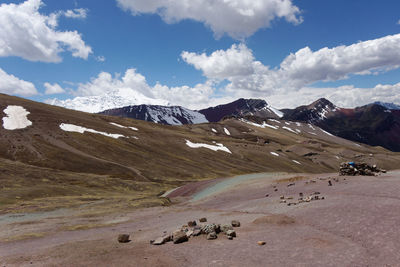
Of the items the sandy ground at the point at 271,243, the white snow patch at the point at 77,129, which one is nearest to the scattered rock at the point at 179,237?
the sandy ground at the point at 271,243

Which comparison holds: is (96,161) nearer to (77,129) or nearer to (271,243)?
(77,129)

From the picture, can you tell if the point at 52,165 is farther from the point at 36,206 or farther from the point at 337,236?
the point at 337,236

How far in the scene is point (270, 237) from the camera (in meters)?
23.4

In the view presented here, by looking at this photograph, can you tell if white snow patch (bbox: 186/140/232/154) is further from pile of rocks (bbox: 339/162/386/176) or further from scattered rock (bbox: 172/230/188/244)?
scattered rock (bbox: 172/230/188/244)

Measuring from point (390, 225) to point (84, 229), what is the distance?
110 ft

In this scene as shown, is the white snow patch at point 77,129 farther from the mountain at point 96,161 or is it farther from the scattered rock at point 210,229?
the scattered rock at point 210,229

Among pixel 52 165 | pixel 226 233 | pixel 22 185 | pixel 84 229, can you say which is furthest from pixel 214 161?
pixel 226 233

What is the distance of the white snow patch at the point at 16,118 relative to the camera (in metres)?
129

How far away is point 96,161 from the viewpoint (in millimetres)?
115250

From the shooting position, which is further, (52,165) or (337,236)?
(52,165)

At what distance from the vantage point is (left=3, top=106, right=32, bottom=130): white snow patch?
422ft

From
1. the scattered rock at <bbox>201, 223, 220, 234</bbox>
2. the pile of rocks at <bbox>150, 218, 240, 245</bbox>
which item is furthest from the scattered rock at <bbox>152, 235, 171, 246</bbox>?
the scattered rock at <bbox>201, 223, 220, 234</bbox>

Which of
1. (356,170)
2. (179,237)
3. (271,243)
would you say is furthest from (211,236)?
(356,170)

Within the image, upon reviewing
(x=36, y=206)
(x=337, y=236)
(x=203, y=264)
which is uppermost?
(x=337, y=236)
